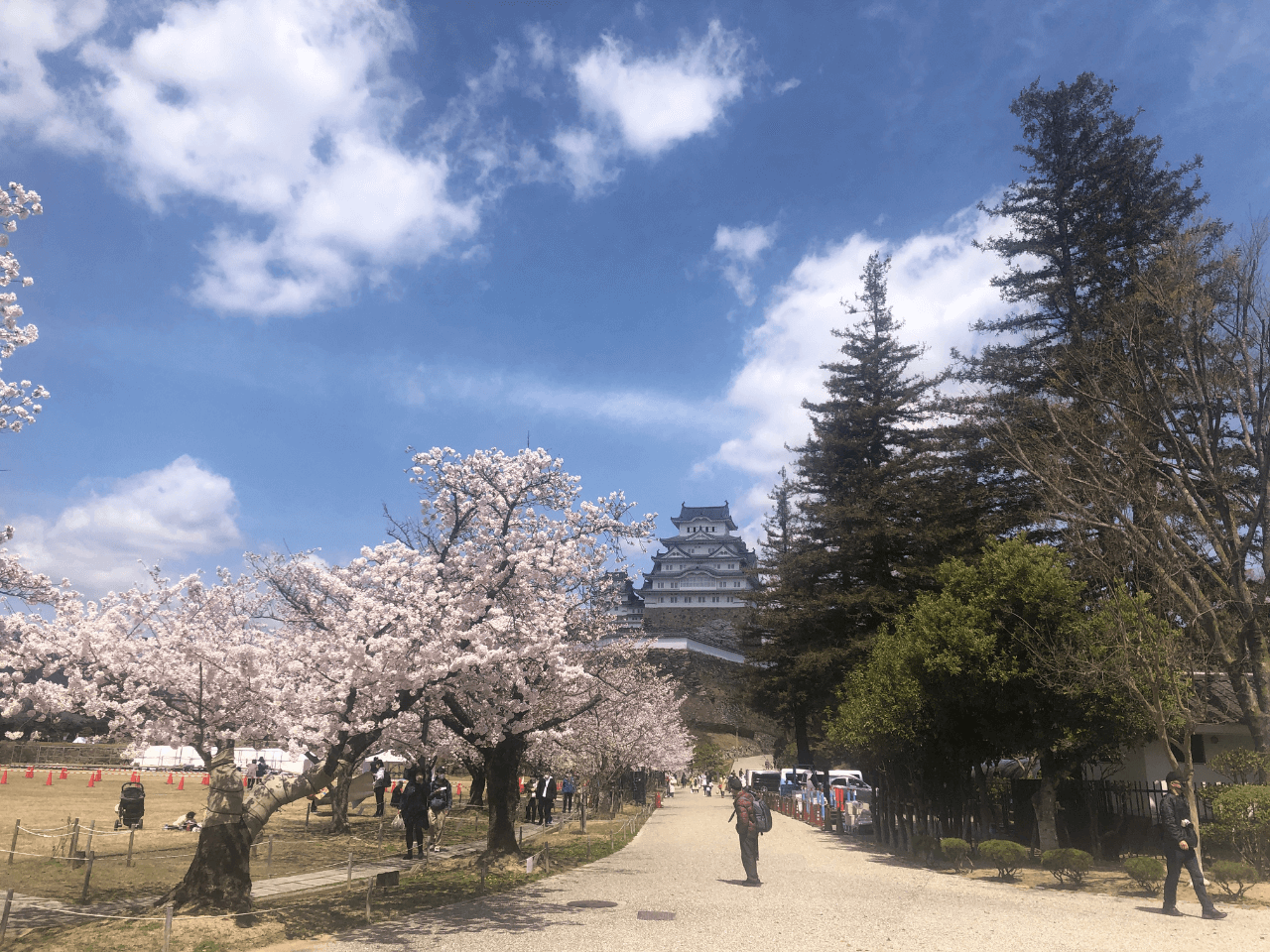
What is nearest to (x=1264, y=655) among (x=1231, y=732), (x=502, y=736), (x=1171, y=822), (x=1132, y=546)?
(x=1132, y=546)

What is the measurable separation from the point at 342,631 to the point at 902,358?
100ft

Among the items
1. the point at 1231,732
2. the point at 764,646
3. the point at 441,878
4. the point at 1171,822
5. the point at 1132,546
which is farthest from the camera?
the point at 764,646

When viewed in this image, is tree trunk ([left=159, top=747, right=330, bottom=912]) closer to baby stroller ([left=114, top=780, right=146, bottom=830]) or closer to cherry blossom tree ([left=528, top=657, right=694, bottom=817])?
cherry blossom tree ([left=528, top=657, right=694, bottom=817])

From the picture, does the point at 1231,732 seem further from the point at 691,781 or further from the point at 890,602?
the point at 691,781

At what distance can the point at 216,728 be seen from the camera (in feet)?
41.0

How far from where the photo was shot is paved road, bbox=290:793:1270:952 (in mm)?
10273

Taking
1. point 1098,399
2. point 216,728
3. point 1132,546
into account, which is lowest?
point 216,728

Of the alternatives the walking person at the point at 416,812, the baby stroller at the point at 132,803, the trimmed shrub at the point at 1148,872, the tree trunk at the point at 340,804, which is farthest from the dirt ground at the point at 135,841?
the trimmed shrub at the point at 1148,872

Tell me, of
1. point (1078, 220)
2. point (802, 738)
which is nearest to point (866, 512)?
point (1078, 220)

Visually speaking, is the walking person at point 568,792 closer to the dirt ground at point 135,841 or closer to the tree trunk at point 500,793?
the dirt ground at point 135,841

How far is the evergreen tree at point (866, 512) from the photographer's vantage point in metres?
30.3

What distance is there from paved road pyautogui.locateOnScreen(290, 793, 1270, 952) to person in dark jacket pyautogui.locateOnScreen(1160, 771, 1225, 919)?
0.31 m

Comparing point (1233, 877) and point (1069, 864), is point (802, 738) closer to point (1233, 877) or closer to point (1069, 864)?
point (1069, 864)

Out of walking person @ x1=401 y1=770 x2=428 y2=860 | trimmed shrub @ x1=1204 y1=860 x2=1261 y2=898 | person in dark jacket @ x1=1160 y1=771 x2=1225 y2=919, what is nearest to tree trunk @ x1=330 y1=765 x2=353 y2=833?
walking person @ x1=401 y1=770 x2=428 y2=860
